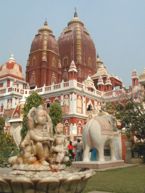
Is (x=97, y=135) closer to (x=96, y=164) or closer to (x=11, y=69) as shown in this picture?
(x=96, y=164)

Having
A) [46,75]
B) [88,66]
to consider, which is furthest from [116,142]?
[88,66]

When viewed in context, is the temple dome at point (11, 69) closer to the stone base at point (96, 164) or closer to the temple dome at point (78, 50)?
the temple dome at point (78, 50)

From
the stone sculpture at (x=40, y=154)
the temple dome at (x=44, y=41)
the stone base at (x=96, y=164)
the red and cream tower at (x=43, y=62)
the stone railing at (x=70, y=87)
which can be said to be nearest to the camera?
the stone sculpture at (x=40, y=154)

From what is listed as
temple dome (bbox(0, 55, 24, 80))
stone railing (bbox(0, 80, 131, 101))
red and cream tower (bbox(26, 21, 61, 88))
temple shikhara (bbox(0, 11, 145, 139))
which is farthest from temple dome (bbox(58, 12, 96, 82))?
stone railing (bbox(0, 80, 131, 101))

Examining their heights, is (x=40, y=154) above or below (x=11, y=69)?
below

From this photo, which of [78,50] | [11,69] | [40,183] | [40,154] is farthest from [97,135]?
[78,50]

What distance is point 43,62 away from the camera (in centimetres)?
4556

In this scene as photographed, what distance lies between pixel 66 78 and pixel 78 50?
5.13 metres

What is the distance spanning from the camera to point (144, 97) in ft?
57.9

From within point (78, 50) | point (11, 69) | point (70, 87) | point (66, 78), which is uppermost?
point (78, 50)

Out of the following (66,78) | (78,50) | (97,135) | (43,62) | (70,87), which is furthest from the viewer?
(78,50)

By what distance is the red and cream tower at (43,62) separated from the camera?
45.5 meters

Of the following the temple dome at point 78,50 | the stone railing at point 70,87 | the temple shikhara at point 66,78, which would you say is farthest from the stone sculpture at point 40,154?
the temple dome at point 78,50

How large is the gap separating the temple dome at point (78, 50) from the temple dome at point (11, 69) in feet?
27.2
